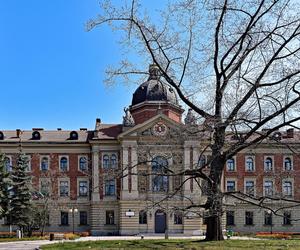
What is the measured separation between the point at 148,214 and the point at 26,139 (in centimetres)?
1345

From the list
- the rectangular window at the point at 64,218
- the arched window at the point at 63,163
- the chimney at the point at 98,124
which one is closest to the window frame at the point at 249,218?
the chimney at the point at 98,124

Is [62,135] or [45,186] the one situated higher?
[62,135]

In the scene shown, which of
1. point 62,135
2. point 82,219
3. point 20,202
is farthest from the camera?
point 62,135

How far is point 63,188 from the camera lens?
4822 centimetres

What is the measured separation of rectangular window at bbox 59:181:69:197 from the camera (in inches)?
1896

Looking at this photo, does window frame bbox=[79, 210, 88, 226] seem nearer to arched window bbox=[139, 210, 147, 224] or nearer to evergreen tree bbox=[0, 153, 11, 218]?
arched window bbox=[139, 210, 147, 224]

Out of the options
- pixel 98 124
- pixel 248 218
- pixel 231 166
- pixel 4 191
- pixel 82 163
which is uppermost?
pixel 98 124

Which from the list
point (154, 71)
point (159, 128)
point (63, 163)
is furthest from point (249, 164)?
point (154, 71)

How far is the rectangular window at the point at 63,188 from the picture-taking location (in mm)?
48156

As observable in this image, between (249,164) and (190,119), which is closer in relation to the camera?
(190,119)

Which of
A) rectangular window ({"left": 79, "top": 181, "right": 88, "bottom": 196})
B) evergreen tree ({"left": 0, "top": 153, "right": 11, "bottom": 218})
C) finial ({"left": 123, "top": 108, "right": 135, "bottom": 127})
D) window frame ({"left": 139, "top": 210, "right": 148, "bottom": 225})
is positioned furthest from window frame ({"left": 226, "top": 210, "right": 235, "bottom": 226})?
evergreen tree ({"left": 0, "top": 153, "right": 11, "bottom": 218})

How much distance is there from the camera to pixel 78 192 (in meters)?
48.2

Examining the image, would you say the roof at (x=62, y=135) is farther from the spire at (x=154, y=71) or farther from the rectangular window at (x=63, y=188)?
the spire at (x=154, y=71)

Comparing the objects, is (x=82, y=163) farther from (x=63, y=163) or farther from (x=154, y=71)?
(x=154, y=71)
